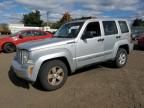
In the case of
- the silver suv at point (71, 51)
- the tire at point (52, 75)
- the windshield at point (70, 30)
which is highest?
the windshield at point (70, 30)

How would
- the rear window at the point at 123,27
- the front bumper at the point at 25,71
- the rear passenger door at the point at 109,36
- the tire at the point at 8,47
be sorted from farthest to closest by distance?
the tire at the point at 8,47
the rear window at the point at 123,27
the rear passenger door at the point at 109,36
the front bumper at the point at 25,71

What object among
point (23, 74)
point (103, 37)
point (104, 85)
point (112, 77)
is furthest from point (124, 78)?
point (23, 74)

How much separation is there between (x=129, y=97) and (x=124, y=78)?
1729mm

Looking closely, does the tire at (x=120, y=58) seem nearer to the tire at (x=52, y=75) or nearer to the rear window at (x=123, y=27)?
the rear window at (x=123, y=27)

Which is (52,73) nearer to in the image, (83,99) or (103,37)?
(83,99)

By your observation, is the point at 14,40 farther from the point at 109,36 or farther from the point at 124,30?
the point at 109,36

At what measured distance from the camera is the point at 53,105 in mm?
4898

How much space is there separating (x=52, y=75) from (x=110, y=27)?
3.08m

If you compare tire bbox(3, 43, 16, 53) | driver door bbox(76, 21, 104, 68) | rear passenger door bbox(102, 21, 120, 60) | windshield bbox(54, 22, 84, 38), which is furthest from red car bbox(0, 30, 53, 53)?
driver door bbox(76, 21, 104, 68)

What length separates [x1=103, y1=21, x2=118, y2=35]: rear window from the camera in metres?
7.47

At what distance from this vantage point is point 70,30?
22.9ft

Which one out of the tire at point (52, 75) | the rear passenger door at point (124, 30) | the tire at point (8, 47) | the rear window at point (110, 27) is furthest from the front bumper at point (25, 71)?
the tire at point (8, 47)

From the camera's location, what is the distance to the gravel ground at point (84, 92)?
4918mm

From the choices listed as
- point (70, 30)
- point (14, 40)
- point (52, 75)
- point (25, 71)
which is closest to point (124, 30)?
point (70, 30)
